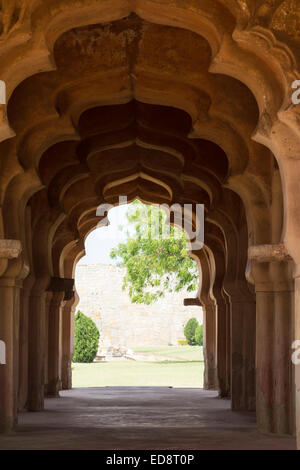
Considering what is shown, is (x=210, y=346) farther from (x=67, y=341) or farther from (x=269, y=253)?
(x=269, y=253)

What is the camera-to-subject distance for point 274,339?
439 inches

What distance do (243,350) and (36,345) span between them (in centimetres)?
380

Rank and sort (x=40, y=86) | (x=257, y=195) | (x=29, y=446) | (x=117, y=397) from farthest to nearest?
1. (x=117, y=397)
2. (x=257, y=195)
3. (x=40, y=86)
4. (x=29, y=446)

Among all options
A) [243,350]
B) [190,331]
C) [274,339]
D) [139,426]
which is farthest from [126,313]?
[274,339]

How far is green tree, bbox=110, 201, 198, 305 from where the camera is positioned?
30875 mm

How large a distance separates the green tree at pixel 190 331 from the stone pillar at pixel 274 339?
147 feet

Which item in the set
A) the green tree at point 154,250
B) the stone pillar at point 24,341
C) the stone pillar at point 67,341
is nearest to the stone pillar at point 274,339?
the stone pillar at point 24,341

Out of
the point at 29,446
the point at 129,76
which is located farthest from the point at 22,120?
the point at 29,446

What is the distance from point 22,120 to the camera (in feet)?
34.9

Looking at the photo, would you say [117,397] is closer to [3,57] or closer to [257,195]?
[257,195]

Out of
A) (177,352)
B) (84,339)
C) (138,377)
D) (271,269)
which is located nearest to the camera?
(271,269)

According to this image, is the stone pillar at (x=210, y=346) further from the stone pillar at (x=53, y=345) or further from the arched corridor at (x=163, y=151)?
the stone pillar at (x=53, y=345)

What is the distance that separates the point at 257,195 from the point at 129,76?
8.42ft
